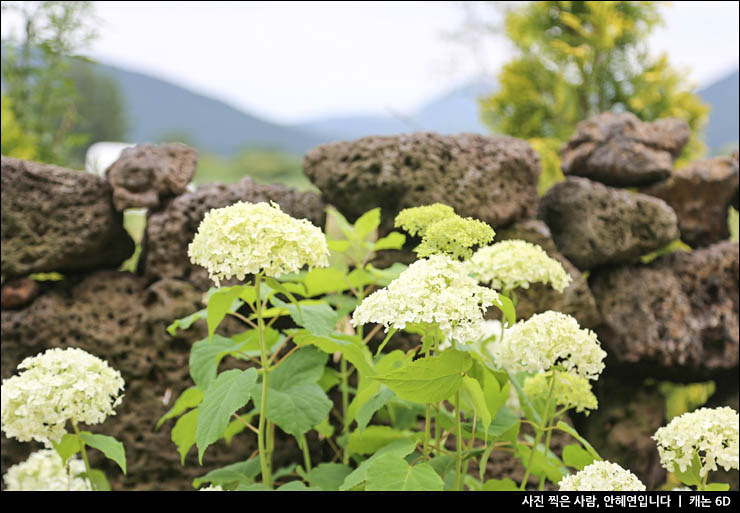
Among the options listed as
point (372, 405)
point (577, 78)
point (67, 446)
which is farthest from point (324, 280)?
point (577, 78)

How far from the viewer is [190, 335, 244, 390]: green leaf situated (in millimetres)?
1843

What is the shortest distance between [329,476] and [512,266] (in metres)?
0.87

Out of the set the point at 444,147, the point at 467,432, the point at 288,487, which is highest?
the point at 444,147

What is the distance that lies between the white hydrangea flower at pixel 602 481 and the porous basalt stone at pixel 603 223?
2124 mm

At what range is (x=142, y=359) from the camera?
2865 mm

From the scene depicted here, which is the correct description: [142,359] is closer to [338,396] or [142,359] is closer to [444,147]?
[338,396]

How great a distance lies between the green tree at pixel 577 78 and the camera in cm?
569

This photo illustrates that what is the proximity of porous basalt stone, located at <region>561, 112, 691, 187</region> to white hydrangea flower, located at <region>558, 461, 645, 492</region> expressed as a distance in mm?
2485

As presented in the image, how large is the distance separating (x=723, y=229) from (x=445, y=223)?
2.91 meters

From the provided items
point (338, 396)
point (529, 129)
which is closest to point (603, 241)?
point (338, 396)

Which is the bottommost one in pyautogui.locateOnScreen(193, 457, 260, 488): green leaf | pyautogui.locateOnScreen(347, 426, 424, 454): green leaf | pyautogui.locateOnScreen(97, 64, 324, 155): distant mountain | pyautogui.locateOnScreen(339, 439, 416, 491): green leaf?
pyautogui.locateOnScreen(97, 64, 324, 155): distant mountain

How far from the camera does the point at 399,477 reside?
1.44 metres

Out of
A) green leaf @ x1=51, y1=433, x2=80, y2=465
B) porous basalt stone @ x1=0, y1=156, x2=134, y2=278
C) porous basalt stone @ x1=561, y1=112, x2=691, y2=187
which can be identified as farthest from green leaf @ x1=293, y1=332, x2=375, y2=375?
porous basalt stone @ x1=561, y1=112, x2=691, y2=187

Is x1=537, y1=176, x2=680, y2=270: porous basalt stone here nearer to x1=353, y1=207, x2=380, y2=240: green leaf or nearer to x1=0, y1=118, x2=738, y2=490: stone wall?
x1=0, y1=118, x2=738, y2=490: stone wall
